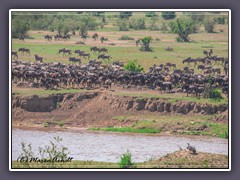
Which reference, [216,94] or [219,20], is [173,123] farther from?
[219,20]

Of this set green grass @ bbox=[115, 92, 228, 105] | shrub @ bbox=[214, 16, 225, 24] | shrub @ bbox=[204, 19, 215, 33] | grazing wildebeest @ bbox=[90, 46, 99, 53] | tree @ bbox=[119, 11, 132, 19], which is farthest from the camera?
green grass @ bbox=[115, 92, 228, 105]

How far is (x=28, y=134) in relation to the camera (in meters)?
24.2

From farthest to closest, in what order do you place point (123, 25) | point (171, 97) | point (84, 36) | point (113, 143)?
point (171, 97), point (84, 36), point (123, 25), point (113, 143)

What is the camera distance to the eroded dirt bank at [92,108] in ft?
87.7

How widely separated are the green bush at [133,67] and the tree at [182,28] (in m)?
2.00

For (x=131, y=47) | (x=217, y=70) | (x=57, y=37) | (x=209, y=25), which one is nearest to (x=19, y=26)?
(x=57, y=37)

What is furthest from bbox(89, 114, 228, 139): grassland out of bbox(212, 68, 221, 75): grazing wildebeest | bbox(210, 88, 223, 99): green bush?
bbox(212, 68, 221, 75): grazing wildebeest

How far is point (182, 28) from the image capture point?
2625 cm

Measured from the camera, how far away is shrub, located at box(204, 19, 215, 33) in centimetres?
2239

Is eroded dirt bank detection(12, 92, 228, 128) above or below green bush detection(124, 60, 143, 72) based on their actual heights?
below

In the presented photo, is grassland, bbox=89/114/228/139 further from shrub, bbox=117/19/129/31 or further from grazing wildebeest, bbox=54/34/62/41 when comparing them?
grazing wildebeest, bbox=54/34/62/41

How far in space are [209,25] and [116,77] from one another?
545 centimetres

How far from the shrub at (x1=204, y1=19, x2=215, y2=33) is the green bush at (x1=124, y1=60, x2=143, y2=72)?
3405mm
